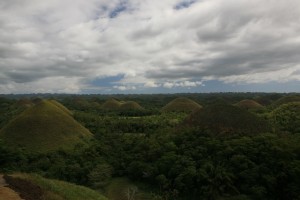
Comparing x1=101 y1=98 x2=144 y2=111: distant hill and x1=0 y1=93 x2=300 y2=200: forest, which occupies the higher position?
x1=101 y1=98 x2=144 y2=111: distant hill

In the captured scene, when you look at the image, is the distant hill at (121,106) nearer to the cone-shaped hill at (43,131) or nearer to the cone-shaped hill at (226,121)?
the cone-shaped hill at (43,131)

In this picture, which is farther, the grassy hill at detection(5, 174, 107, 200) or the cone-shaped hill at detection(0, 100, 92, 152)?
the cone-shaped hill at detection(0, 100, 92, 152)

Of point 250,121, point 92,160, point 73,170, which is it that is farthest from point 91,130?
point 250,121

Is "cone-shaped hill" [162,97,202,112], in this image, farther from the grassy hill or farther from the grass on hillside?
the grassy hill

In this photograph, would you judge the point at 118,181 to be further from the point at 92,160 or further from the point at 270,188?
the point at 270,188

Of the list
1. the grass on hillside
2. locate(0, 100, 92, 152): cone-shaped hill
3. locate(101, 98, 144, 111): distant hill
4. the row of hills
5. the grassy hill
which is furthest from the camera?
locate(101, 98, 144, 111): distant hill

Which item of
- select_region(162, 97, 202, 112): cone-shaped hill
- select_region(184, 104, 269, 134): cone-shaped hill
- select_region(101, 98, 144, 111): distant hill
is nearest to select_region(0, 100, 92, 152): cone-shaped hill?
select_region(184, 104, 269, 134): cone-shaped hill

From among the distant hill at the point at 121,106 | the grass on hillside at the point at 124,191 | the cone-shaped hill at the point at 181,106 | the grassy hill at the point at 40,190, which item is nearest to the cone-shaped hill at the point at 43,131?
the grass on hillside at the point at 124,191
